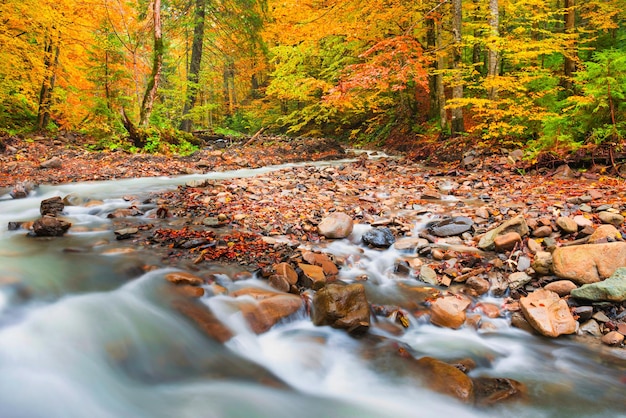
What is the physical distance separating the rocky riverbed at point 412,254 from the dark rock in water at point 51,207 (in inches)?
1.3

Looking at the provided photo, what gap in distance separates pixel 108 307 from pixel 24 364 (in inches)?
34.7

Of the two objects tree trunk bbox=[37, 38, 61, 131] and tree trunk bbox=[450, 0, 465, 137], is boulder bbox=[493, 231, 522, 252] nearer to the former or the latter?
tree trunk bbox=[450, 0, 465, 137]

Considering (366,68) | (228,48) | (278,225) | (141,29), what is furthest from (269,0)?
(278,225)

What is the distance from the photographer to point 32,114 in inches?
555

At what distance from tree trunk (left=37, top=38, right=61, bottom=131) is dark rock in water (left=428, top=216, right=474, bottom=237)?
13.0 metres

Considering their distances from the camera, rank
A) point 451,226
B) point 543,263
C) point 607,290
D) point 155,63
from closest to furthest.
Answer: point 607,290, point 543,263, point 451,226, point 155,63

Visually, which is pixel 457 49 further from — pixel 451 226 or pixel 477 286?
pixel 477 286

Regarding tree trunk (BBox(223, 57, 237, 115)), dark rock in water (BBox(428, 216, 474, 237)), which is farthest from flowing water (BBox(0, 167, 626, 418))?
tree trunk (BBox(223, 57, 237, 115))

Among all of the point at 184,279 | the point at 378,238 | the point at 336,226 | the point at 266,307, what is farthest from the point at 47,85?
the point at 266,307

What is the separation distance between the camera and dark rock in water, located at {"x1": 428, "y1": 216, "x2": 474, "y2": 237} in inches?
200

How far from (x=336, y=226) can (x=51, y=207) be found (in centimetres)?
468

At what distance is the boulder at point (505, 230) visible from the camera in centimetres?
446

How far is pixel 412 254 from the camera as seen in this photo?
4.71 m

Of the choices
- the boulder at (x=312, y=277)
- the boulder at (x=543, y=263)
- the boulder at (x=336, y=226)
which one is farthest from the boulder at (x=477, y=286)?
the boulder at (x=336, y=226)
